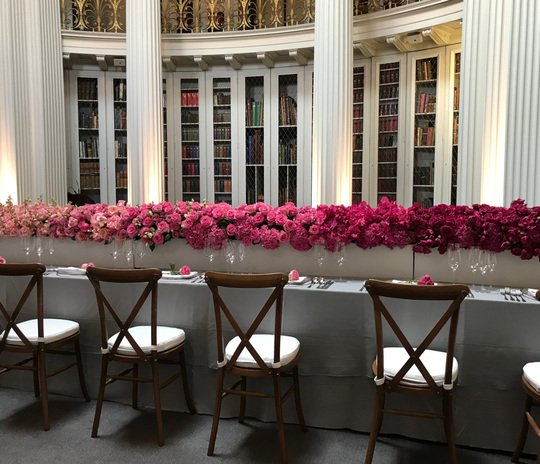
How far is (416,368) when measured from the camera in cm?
243

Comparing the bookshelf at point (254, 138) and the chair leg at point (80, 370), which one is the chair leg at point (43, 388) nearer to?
the chair leg at point (80, 370)

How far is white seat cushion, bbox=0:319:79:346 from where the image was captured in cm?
309

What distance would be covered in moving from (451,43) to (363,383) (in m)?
5.39

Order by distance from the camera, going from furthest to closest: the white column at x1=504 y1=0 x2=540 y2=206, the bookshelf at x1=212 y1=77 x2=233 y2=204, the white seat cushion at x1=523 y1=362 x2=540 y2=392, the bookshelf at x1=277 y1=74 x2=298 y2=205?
the bookshelf at x1=212 y1=77 x2=233 y2=204 < the bookshelf at x1=277 y1=74 x2=298 y2=205 < the white column at x1=504 y1=0 x2=540 y2=206 < the white seat cushion at x1=523 y1=362 x2=540 y2=392

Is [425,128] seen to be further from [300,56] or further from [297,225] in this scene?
[297,225]

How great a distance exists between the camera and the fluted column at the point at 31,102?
6.63m

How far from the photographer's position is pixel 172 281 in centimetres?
319

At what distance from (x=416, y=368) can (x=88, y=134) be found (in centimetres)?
725

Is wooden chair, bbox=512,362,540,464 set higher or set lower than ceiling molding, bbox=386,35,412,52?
lower

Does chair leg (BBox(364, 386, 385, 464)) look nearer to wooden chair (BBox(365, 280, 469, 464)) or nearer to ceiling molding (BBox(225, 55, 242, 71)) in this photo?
wooden chair (BBox(365, 280, 469, 464))

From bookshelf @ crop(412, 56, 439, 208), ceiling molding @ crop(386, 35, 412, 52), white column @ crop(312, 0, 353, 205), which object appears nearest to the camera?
white column @ crop(312, 0, 353, 205)

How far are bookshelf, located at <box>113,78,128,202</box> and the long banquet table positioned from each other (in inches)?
194

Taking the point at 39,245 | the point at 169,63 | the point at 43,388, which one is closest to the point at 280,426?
the point at 43,388

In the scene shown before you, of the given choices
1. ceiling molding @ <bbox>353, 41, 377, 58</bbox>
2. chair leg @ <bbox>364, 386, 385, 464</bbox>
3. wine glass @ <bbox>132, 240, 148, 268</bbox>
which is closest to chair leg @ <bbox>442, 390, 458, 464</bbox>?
chair leg @ <bbox>364, 386, 385, 464</bbox>
